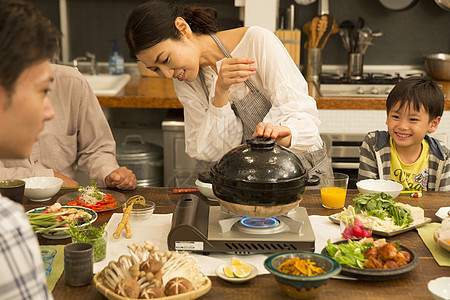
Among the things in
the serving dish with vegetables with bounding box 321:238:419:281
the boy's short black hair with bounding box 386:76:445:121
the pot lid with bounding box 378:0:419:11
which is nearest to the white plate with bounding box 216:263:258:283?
the serving dish with vegetables with bounding box 321:238:419:281

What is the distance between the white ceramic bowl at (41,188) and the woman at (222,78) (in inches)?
23.7

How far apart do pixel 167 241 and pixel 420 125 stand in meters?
1.46

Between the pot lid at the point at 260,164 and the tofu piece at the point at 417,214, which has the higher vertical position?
the pot lid at the point at 260,164

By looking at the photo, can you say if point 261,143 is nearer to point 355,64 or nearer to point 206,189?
point 206,189

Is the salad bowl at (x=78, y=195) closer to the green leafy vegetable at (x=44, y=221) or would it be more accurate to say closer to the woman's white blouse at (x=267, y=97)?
the green leafy vegetable at (x=44, y=221)

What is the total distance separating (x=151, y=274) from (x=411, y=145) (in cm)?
172

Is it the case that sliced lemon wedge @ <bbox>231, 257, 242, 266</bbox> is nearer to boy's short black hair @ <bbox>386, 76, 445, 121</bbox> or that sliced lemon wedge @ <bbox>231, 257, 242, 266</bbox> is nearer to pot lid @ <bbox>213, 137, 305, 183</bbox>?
pot lid @ <bbox>213, 137, 305, 183</bbox>

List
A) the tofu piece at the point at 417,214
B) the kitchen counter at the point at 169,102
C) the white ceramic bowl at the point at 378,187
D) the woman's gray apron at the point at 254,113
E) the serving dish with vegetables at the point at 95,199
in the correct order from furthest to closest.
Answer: the kitchen counter at the point at 169,102, the woman's gray apron at the point at 254,113, the white ceramic bowl at the point at 378,187, the serving dish with vegetables at the point at 95,199, the tofu piece at the point at 417,214

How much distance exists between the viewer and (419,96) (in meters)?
2.66

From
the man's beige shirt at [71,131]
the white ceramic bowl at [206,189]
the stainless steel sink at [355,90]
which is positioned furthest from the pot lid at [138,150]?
the white ceramic bowl at [206,189]

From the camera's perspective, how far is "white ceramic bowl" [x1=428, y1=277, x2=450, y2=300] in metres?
1.39

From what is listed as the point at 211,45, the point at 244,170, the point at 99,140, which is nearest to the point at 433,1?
the point at 211,45

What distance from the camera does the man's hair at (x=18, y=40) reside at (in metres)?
1.00

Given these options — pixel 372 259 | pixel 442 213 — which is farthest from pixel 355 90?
pixel 372 259
